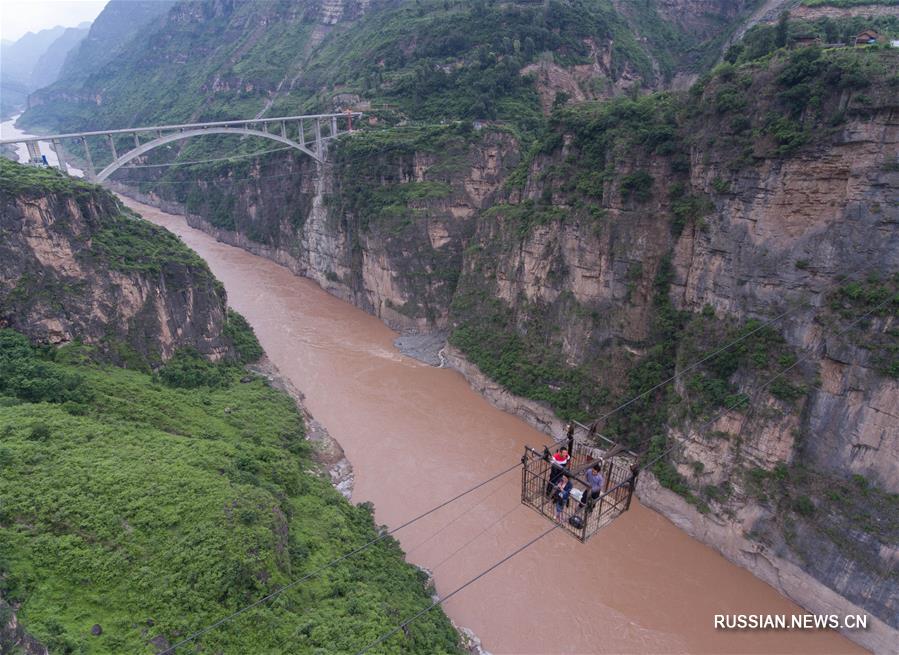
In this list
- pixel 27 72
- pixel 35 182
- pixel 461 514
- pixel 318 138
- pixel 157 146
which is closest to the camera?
pixel 461 514

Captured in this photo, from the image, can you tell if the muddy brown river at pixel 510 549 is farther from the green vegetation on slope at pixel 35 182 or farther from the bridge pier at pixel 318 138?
the bridge pier at pixel 318 138

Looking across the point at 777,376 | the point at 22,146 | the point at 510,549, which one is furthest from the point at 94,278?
the point at 22,146

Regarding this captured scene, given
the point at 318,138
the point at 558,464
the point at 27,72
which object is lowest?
the point at 558,464

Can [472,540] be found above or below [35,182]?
below

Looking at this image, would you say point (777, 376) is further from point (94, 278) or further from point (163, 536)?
point (94, 278)

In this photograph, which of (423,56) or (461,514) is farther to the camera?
(423,56)

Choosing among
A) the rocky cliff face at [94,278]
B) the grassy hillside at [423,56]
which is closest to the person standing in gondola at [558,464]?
the rocky cliff face at [94,278]
